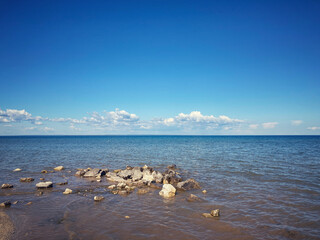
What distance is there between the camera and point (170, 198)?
13.8 m

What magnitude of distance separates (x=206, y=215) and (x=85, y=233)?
21.6ft

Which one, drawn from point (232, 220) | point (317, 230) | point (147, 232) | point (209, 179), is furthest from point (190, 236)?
point (209, 179)

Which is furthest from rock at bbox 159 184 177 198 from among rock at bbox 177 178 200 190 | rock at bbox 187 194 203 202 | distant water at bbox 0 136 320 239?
rock at bbox 177 178 200 190

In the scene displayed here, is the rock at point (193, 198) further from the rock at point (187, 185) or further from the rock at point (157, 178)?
the rock at point (157, 178)

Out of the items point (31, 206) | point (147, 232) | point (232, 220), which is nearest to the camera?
point (147, 232)

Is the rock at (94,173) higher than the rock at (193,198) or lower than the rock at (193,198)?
lower

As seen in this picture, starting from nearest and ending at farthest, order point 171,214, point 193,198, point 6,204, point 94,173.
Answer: point 171,214 < point 6,204 < point 193,198 < point 94,173

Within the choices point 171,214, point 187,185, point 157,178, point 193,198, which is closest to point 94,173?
point 157,178

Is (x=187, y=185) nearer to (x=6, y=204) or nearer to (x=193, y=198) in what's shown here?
(x=193, y=198)

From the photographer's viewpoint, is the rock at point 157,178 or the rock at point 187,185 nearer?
the rock at point 187,185

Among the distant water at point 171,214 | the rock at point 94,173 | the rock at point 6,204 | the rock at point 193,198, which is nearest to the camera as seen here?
the distant water at point 171,214

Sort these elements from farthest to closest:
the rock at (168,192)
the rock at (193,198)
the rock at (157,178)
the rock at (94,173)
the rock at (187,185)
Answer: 1. the rock at (94,173)
2. the rock at (157,178)
3. the rock at (187,185)
4. the rock at (168,192)
5. the rock at (193,198)

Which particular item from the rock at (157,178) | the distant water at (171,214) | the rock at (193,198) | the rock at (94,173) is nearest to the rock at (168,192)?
the distant water at (171,214)

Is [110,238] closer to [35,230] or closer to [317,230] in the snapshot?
[35,230]
